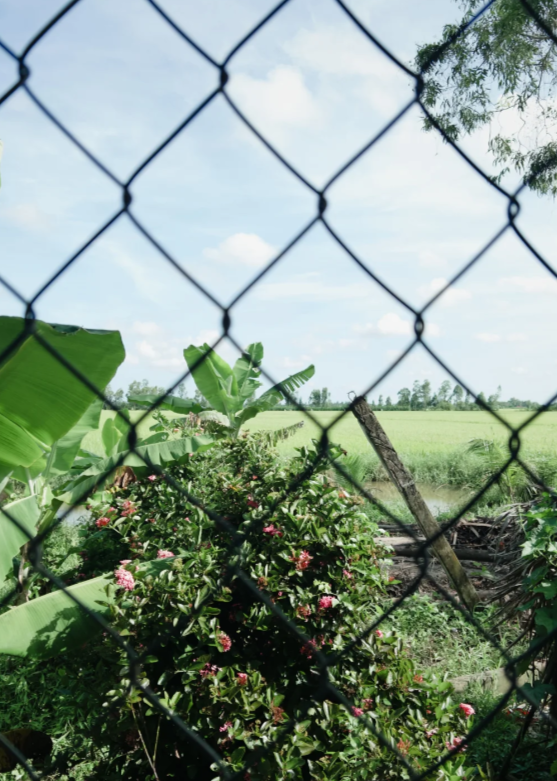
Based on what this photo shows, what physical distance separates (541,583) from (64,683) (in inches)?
83.5

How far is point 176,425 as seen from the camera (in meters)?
4.31

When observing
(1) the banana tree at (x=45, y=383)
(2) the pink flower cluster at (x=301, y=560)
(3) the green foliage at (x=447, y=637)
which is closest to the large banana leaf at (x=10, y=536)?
(1) the banana tree at (x=45, y=383)

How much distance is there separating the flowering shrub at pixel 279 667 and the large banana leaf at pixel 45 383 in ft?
1.47

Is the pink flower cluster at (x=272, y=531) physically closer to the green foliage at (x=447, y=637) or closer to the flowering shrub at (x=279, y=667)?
the flowering shrub at (x=279, y=667)

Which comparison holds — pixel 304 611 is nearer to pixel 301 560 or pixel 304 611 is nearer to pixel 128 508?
pixel 301 560

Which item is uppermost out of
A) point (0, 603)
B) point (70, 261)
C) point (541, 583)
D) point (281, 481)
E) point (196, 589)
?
point (541, 583)

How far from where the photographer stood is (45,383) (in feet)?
5.80

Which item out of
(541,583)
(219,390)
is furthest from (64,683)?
(219,390)

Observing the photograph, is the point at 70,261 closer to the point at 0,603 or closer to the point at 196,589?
the point at 0,603

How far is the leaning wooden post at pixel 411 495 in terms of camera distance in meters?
A: 3.14

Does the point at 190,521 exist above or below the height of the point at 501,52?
below

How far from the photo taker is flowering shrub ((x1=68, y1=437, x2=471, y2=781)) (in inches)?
60.5

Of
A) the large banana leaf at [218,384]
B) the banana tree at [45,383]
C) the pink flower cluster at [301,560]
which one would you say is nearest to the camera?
the banana tree at [45,383]

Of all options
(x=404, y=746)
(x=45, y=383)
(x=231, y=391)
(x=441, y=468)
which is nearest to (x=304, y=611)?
(x=404, y=746)
